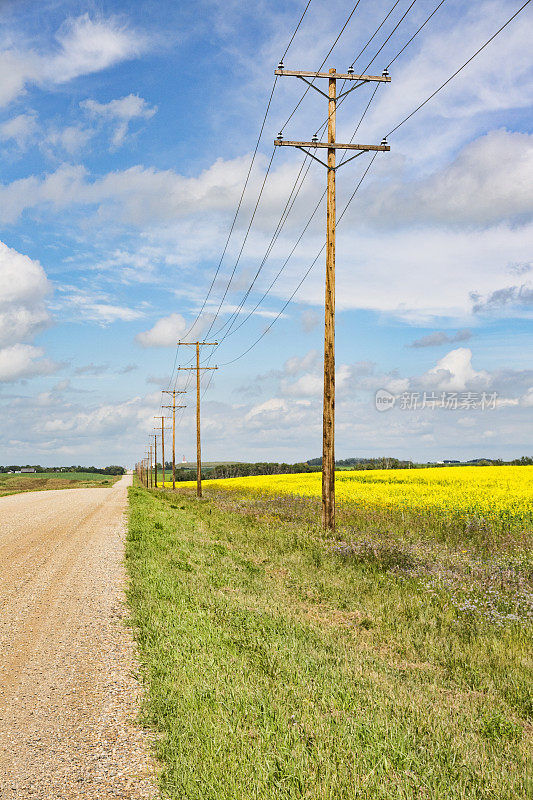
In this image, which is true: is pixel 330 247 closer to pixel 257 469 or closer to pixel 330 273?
pixel 330 273

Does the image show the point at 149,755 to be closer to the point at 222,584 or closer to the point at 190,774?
the point at 190,774

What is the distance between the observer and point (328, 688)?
514cm

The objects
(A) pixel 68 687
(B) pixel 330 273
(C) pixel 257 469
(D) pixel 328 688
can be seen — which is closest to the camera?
(D) pixel 328 688

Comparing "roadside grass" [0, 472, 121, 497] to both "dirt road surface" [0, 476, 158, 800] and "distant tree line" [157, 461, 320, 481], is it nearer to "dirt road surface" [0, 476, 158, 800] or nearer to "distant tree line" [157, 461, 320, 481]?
"distant tree line" [157, 461, 320, 481]

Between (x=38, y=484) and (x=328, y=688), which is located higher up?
(x=328, y=688)

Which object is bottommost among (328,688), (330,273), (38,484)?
(38,484)

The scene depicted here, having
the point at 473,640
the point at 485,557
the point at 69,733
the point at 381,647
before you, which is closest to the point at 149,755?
the point at 69,733

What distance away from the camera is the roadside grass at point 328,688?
3.80 meters

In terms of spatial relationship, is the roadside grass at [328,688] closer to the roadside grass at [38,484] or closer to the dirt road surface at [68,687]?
the dirt road surface at [68,687]

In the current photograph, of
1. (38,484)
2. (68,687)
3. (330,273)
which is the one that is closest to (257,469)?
(38,484)

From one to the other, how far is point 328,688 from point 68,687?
8.69 feet

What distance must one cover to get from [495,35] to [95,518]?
19158 millimetres

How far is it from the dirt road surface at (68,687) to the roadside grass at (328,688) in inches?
10.2

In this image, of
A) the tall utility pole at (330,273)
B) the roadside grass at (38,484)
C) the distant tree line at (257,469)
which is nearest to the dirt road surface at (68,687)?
the tall utility pole at (330,273)
